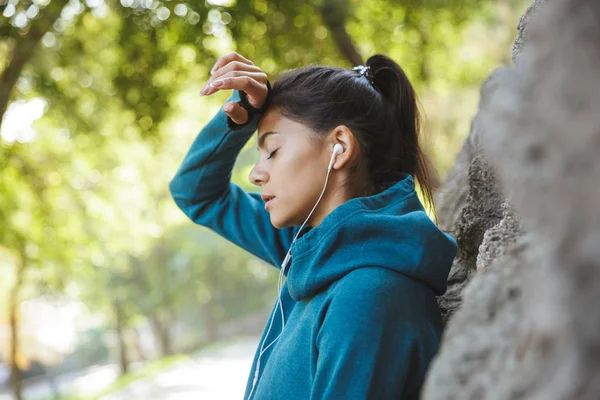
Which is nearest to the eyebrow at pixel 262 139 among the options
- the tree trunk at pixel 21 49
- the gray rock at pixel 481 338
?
the gray rock at pixel 481 338

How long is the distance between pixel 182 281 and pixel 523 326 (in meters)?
22.4

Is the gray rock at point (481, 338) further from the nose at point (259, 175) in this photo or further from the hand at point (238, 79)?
the hand at point (238, 79)

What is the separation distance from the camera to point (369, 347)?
4.62ft

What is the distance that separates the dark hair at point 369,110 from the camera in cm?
187

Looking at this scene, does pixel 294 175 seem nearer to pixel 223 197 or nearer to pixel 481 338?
pixel 223 197

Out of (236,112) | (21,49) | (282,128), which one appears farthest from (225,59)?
(21,49)

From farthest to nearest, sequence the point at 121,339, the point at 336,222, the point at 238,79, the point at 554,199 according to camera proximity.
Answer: the point at 121,339, the point at 238,79, the point at 336,222, the point at 554,199

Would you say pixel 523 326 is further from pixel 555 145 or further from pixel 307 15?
pixel 307 15

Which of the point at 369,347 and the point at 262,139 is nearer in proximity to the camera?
the point at 369,347

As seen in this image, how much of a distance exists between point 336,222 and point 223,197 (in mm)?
922

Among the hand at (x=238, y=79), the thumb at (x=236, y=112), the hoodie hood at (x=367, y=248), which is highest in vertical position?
the hand at (x=238, y=79)

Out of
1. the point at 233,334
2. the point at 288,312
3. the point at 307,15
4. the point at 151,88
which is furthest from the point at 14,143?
the point at 233,334

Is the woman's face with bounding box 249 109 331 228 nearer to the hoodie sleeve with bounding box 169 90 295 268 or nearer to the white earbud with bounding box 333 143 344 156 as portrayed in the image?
the white earbud with bounding box 333 143 344 156

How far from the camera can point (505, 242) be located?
1.47m
